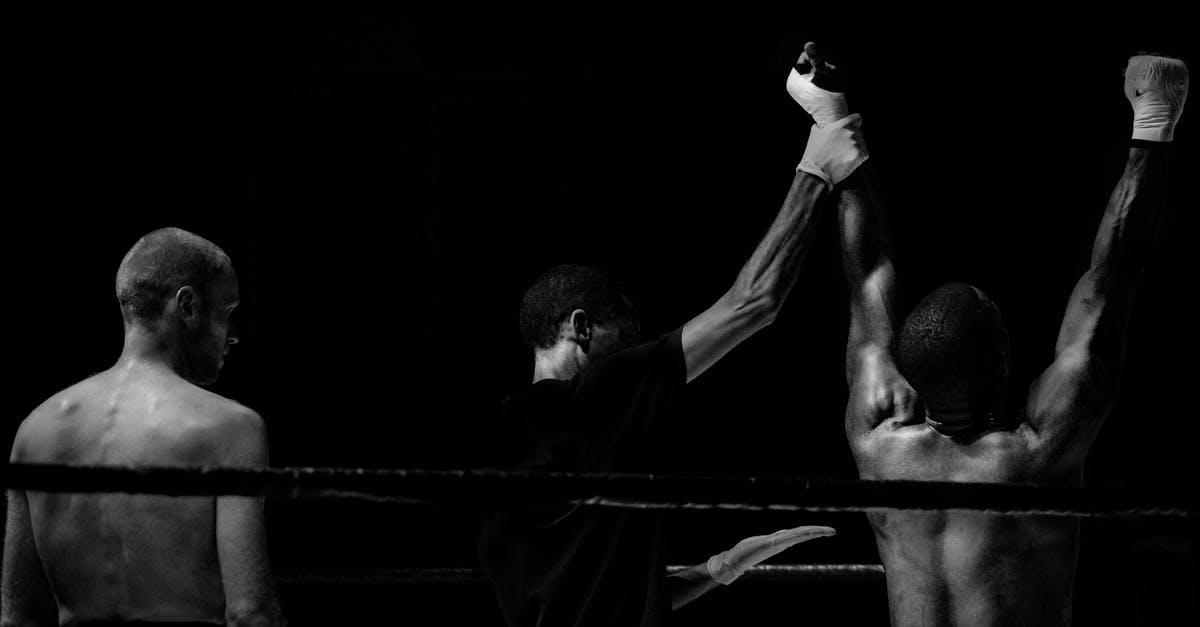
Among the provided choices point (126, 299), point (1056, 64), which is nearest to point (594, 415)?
point (126, 299)

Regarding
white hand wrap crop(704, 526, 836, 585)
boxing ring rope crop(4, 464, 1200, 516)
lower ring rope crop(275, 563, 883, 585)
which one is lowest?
lower ring rope crop(275, 563, 883, 585)

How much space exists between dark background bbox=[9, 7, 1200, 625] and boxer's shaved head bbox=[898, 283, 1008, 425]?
7.32ft

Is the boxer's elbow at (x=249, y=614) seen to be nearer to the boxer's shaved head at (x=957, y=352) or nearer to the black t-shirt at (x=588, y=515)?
the black t-shirt at (x=588, y=515)

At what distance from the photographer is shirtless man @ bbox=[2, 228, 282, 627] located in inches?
76.5

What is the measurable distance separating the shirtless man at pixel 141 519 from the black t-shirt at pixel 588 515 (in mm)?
442

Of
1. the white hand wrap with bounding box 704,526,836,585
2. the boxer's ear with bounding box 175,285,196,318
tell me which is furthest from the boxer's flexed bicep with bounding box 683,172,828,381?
the boxer's ear with bounding box 175,285,196,318

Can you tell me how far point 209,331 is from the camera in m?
2.15

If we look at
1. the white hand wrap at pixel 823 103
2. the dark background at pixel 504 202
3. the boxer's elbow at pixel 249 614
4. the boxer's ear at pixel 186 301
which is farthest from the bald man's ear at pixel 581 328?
the dark background at pixel 504 202

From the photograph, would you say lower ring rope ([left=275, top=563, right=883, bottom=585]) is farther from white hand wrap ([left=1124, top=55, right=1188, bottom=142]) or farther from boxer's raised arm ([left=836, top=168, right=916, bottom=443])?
white hand wrap ([left=1124, top=55, right=1188, bottom=142])

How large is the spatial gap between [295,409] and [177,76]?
1.11 meters

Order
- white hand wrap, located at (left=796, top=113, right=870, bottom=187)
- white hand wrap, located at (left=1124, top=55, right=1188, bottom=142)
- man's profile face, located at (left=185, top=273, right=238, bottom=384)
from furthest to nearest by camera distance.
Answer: white hand wrap, located at (left=1124, top=55, right=1188, bottom=142) → white hand wrap, located at (left=796, top=113, right=870, bottom=187) → man's profile face, located at (left=185, top=273, right=238, bottom=384)

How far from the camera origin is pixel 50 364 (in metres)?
4.27

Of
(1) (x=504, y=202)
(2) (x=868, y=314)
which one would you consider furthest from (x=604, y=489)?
(1) (x=504, y=202)

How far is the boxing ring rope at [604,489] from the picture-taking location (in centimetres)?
161
